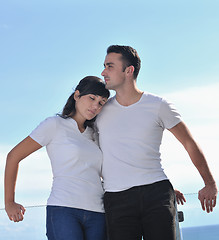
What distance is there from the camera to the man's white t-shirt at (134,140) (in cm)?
253

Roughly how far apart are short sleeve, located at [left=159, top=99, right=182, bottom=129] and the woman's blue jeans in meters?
0.70

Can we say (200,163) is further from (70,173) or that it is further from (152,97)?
(70,173)

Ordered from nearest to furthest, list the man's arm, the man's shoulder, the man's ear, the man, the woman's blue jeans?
1. the woman's blue jeans
2. the man
3. the man's arm
4. the man's shoulder
5. the man's ear

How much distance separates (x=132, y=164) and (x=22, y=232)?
5.15ft

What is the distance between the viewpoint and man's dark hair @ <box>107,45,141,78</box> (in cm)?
284

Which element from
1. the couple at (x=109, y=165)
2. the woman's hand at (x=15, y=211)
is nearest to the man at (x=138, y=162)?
the couple at (x=109, y=165)

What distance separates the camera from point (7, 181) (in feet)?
8.13

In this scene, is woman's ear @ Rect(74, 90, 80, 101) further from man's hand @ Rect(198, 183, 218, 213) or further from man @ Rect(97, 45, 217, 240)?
man's hand @ Rect(198, 183, 218, 213)

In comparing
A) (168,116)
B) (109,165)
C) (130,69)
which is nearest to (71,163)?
(109,165)

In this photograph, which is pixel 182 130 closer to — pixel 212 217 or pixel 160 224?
pixel 160 224

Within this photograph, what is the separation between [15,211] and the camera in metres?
2.43

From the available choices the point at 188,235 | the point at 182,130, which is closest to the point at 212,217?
the point at 188,235

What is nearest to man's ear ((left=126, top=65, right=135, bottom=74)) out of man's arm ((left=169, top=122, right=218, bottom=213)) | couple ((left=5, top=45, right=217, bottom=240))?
couple ((left=5, top=45, right=217, bottom=240))

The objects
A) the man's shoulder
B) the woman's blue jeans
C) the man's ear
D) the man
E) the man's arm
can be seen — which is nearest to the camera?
the woman's blue jeans
